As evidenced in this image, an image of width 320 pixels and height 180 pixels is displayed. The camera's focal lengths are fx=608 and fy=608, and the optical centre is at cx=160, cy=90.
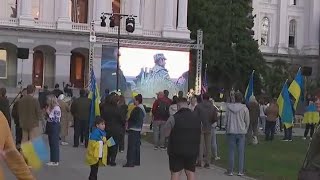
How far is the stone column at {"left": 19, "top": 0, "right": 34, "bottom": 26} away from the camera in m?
54.1

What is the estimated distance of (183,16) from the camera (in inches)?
2366

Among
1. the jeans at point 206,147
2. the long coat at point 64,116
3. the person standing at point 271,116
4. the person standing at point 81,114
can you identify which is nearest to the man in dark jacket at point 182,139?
the jeans at point 206,147

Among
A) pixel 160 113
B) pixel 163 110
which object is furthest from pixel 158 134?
pixel 163 110

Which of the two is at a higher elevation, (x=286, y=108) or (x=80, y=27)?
(x=80, y=27)

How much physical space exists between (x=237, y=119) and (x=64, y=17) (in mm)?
43452

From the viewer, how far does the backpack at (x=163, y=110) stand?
19.0 meters

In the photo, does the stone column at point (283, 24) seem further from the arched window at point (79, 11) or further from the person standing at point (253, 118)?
the person standing at point (253, 118)

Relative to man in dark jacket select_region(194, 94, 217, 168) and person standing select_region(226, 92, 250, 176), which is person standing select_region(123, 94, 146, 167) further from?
person standing select_region(226, 92, 250, 176)

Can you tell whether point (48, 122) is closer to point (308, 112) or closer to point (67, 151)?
point (67, 151)

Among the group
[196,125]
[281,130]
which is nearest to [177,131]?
[196,125]

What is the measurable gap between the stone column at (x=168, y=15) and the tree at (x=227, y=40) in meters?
3.30

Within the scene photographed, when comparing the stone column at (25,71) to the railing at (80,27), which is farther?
the railing at (80,27)

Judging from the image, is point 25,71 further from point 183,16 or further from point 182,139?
point 182,139

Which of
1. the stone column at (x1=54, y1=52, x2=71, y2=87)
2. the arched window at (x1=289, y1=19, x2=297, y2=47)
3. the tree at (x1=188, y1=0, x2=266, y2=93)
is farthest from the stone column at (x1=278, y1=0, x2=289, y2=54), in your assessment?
the stone column at (x1=54, y1=52, x2=71, y2=87)
